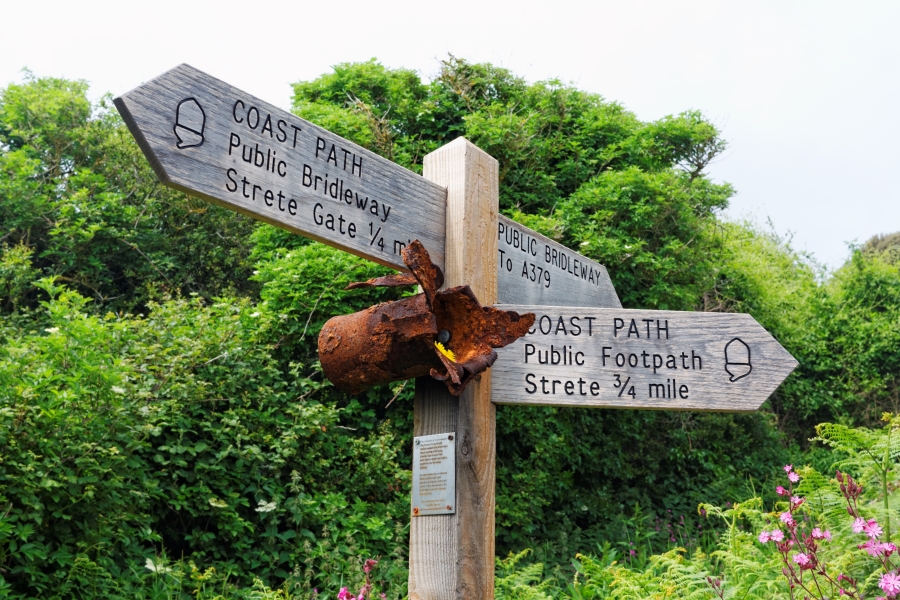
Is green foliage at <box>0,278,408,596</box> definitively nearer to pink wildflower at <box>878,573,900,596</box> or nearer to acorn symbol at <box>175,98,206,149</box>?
acorn symbol at <box>175,98,206,149</box>

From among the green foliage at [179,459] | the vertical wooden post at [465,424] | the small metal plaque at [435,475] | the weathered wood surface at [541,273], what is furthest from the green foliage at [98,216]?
the small metal plaque at [435,475]

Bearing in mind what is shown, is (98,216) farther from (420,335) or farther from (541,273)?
(420,335)

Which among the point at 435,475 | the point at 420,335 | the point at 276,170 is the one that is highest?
the point at 276,170

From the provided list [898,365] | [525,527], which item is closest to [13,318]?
[525,527]

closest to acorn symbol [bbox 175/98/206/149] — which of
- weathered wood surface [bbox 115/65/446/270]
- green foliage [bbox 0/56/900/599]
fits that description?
weathered wood surface [bbox 115/65/446/270]

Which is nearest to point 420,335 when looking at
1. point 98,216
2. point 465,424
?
point 465,424

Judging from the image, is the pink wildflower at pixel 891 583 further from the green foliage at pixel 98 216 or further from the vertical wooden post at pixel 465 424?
the green foliage at pixel 98 216

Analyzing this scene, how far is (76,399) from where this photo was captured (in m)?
3.81

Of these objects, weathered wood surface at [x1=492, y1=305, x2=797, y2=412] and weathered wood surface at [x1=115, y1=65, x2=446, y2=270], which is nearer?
weathered wood surface at [x1=115, y1=65, x2=446, y2=270]

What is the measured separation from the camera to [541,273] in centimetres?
274

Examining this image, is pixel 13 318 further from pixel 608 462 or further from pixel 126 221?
pixel 608 462

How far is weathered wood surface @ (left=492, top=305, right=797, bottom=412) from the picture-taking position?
7.65ft

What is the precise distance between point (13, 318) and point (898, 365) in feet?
37.2

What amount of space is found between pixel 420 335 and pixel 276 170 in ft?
1.88
